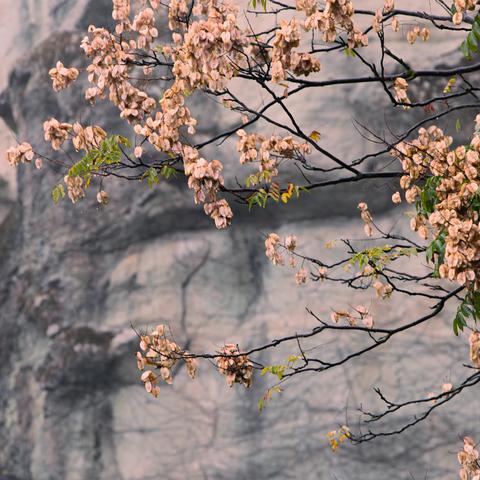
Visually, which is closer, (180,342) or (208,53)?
(208,53)

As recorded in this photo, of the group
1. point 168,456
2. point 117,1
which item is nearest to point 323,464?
point 168,456

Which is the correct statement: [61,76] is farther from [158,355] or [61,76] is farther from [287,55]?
[158,355]

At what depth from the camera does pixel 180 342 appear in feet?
53.5

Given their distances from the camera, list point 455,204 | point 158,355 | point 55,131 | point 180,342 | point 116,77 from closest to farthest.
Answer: point 455,204
point 116,77
point 55,131
point 158,355
point 180,342

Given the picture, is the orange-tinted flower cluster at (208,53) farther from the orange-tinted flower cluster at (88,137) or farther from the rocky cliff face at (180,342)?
the rocky cliff face at (180,342)

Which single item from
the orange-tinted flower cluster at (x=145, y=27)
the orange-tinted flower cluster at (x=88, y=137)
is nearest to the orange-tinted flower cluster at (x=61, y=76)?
the orange-tinted flower cluster at (x=88, y=137)

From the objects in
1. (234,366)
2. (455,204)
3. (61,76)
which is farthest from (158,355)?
(455,204)

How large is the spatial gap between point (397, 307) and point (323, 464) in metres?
2.86

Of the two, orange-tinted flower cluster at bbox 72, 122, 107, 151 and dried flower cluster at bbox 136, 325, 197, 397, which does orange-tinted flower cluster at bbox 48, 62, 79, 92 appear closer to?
orange-tinted flower cluster at bbox 72, 122, 107, 151

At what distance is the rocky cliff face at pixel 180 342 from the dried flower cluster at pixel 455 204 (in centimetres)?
906

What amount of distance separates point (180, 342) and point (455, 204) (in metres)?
11.4

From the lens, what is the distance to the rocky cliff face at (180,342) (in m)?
15.5

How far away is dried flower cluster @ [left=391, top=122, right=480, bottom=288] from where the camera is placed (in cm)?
499

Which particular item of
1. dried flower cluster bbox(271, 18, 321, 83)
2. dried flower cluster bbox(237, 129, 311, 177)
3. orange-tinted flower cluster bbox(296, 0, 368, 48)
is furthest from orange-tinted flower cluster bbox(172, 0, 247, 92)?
→ dried flower cluster bbox(237, 129, 311, 177)
